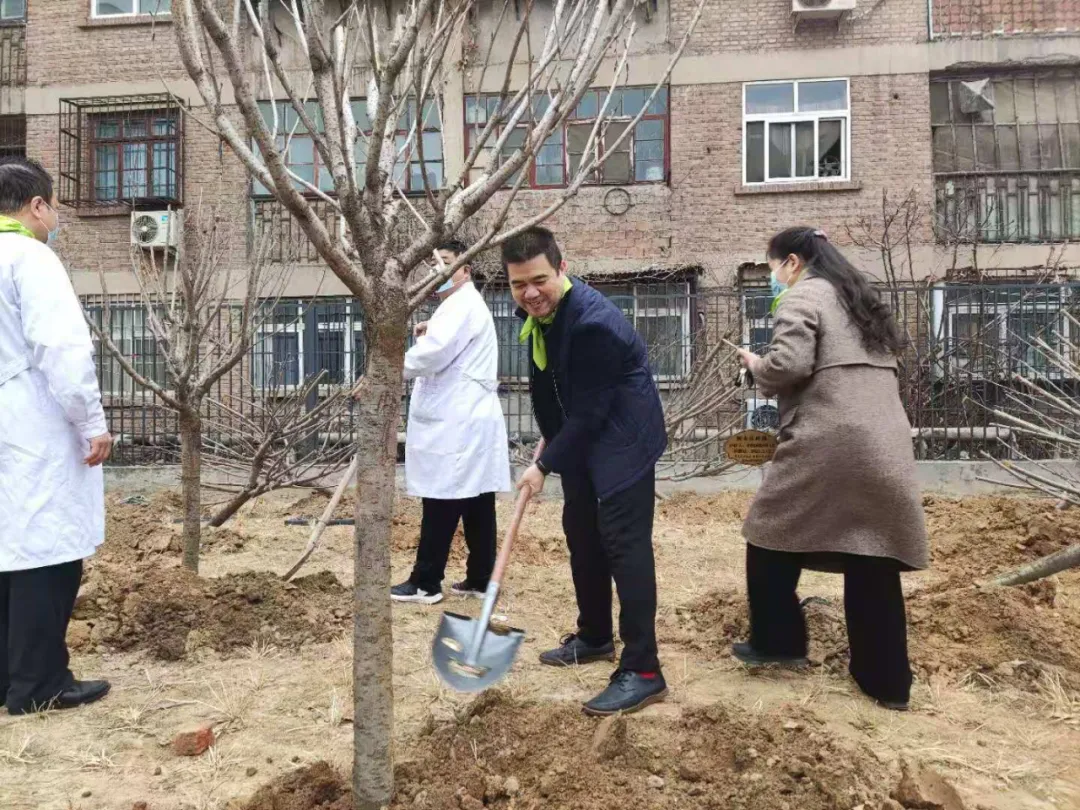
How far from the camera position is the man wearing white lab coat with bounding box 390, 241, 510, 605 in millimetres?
4773

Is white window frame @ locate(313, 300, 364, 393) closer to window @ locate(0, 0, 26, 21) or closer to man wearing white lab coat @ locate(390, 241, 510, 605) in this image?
man wearing white lab coat @ locate(390, 241, 510, 605)

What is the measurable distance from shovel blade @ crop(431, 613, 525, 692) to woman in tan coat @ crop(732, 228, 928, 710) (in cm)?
113

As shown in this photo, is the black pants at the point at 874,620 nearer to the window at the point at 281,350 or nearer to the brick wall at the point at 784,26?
the window at the point at 281,350

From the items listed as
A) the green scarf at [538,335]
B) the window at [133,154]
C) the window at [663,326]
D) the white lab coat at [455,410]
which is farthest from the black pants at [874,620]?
the window at [133,154]

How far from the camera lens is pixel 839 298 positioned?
3217mm

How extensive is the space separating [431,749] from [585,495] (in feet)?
3.93

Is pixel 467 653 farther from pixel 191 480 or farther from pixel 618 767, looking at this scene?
pixel 191 480

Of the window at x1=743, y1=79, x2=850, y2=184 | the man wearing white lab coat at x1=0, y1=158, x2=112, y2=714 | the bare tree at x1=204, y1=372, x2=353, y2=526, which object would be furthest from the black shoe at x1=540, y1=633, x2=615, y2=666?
the window at x1=743, y1=79, x2=850, y2=184

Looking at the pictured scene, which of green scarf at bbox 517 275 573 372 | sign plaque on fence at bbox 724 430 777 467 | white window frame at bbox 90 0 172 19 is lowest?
sign plaque on fence at bbox 724 430 777 467

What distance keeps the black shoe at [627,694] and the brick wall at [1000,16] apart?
13863 millimetres

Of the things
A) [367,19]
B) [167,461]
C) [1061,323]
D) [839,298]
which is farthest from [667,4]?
[367,19]

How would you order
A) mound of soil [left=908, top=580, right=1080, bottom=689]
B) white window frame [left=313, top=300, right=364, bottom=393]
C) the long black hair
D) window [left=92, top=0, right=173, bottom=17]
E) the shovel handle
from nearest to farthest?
1. the shovel handle
2. the long black hair
3. mound of soil [left=908, top=580, right=1080, bottom=689]
4. white window frame [left=313, top=300, right=364, bottom=393]
5. window [left=92, top=0, right=173, bottom=17]

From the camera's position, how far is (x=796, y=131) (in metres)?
13.9

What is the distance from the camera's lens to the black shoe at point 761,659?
351 cm
